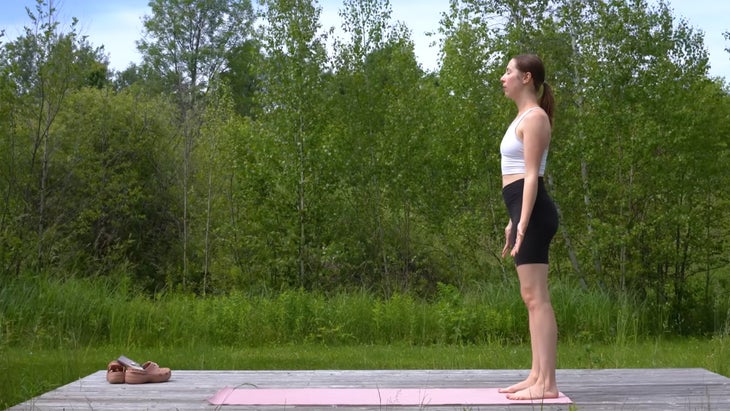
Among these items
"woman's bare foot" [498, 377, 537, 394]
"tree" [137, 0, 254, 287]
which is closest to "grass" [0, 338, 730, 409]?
"woman's bare foot" [498, 377, 537, 394]

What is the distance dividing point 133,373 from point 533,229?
245 cm

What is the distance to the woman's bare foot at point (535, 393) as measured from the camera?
4473mm

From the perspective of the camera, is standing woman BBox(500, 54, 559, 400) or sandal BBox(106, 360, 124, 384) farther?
sandal BBox(106, 360, 124, 384)

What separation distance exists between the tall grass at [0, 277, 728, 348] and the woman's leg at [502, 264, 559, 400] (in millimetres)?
6673

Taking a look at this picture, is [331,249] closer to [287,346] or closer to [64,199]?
[287,346]

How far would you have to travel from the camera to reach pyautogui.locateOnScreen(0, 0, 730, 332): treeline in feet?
45.0

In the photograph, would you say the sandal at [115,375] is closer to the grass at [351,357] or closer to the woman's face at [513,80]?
the grass at [351,357]

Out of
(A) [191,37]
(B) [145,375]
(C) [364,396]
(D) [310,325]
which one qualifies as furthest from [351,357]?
(A) [191,37]

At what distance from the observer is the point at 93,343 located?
11195mm

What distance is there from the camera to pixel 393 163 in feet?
51.0

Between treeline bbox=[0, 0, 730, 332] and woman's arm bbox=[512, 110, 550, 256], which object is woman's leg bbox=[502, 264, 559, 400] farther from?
treeline bbox=[0, 0, 730, 332]

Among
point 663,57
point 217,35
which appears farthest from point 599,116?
point 217,35

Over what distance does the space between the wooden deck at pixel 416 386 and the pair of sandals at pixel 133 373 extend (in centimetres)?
7

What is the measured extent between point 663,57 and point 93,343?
9236mm
